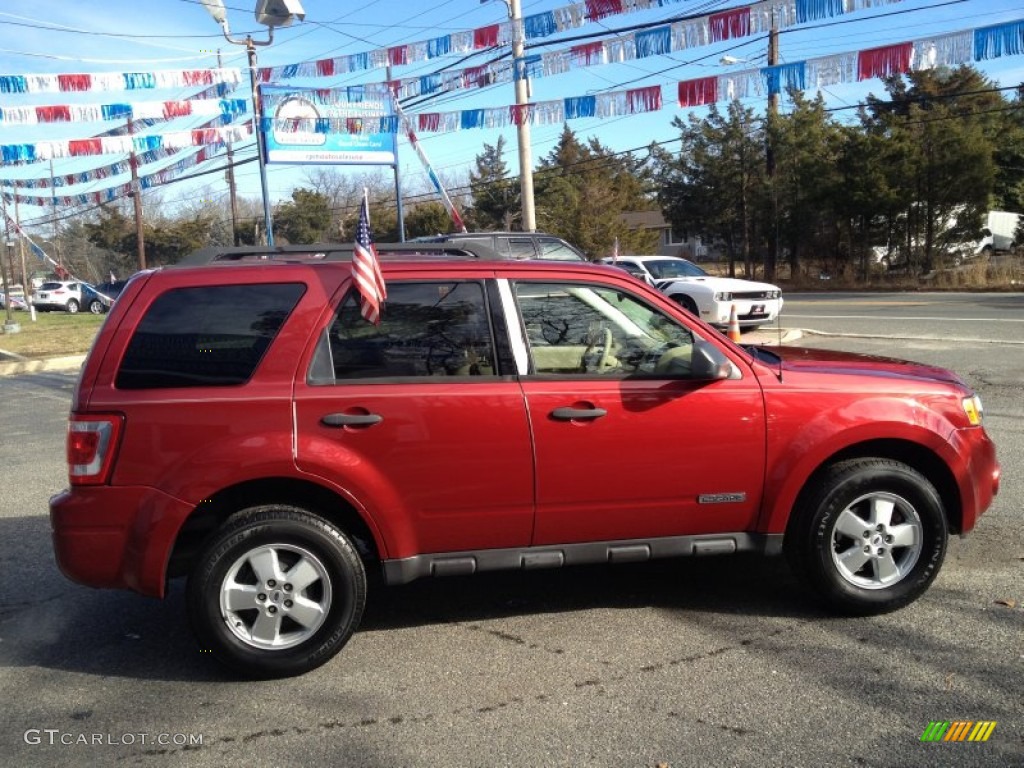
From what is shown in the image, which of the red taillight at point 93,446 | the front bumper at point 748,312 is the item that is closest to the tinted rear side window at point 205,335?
the red taillight at point 93,446

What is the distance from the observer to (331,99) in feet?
58.3

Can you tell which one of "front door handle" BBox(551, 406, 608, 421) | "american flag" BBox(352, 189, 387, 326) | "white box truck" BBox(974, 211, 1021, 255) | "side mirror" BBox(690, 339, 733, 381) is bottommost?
"front door handle" BBox(551, 406, 608, 421)

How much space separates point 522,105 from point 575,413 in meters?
13.8

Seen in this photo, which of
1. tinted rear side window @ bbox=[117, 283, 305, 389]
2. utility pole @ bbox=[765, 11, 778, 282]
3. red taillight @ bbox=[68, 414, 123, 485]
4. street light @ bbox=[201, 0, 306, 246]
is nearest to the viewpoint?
red taillight @ bbox=[68, 414, 123, 485]

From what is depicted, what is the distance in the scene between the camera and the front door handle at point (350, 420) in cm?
359

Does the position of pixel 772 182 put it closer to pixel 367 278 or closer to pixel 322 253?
pixel 322 253

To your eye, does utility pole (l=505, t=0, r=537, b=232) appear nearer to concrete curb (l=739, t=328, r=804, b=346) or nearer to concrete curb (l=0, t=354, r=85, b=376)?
concrete curb (l=739, t=328, r=804, b=346)

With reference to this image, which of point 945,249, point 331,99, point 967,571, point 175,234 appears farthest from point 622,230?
point 967,571

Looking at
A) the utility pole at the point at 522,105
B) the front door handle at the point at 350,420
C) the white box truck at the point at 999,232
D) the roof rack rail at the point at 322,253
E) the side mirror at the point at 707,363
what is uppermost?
the utility pole at the point at 522,105

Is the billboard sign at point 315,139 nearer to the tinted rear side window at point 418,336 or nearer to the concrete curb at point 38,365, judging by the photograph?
the concrete curb at point 38,365

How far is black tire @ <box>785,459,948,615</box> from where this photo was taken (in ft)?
12.9

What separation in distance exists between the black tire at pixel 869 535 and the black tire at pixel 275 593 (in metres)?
2.14

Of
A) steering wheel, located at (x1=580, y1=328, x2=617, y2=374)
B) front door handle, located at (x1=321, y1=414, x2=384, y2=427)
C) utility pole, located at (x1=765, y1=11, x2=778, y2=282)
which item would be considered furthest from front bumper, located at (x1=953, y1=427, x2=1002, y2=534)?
utility pole, located at (x1=765, y1=11, x2=778, y2=282)

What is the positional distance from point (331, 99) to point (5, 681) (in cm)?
1598
